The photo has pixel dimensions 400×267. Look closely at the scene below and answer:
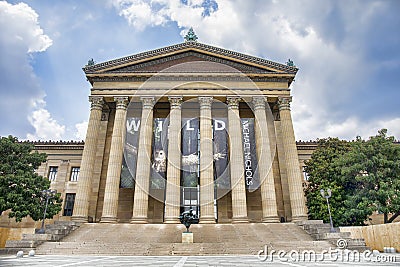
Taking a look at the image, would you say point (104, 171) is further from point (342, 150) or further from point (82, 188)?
point (342, 150)

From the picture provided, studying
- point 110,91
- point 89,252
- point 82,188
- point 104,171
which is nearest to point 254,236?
point 89,252

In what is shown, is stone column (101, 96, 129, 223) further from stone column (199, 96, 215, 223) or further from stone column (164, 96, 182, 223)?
stone column (199, 96, 215, 223)

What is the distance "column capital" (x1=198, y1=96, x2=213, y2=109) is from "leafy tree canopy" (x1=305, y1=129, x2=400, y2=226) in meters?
10.7

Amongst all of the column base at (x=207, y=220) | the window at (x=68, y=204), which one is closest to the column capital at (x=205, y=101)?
the column base at (x=207, y=220)

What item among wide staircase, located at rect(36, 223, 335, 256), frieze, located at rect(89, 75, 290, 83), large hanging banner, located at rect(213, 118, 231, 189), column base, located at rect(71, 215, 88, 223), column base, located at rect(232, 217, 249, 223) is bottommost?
wide staircase, located at rect(36, 223, 335, 256)

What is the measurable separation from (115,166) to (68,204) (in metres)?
11.8

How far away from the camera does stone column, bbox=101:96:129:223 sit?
21156mm

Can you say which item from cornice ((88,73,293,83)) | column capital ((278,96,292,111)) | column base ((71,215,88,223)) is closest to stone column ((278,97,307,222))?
column capital ((278,96,292,111))

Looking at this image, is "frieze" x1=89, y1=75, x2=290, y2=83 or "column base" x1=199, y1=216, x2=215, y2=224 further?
"frieze" x1=89, y1=75, x2=290, y2=83

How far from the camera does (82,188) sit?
72.3 feet

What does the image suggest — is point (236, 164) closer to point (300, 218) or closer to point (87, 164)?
point (300, 218)

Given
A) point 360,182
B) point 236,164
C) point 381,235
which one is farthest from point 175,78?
point 381,235

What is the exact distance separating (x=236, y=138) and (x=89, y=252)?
44.9 ft

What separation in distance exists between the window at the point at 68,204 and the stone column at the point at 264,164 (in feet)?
67.0
